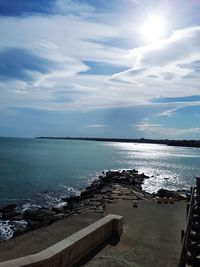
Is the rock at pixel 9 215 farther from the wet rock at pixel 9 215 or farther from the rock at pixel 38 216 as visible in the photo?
the rock at pixel 38 216

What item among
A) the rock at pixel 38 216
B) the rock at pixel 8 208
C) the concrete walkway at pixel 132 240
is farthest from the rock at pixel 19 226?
the concrete walkway at pixel 132 240

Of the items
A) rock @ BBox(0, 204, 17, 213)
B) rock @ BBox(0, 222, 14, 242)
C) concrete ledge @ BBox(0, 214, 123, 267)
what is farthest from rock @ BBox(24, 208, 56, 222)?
concrete ledge @ BBox(0, 214, 123, 267)

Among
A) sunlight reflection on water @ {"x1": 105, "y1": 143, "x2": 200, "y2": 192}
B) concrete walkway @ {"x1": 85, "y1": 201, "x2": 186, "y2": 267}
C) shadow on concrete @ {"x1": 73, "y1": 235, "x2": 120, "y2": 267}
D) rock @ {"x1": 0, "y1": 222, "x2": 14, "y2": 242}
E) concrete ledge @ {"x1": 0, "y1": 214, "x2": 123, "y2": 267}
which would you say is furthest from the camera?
sunlight reflection on water @ {"x1": 105, "y1": 143, "x2": 200, "y2": 192}

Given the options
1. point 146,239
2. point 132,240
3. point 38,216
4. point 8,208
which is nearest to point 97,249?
point 132,240

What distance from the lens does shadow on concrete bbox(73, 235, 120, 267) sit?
25.9 ft

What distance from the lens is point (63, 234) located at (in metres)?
11.6

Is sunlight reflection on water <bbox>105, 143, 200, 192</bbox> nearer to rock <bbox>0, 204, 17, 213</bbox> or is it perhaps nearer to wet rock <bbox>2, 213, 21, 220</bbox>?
wet rock <bbox>2, 213, 21, 220</bbox>

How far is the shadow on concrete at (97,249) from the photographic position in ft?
25.9

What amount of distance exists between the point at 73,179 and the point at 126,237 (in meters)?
38.6

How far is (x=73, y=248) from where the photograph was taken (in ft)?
25.4

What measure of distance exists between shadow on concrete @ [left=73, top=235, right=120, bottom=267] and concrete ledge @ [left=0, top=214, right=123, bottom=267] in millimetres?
82

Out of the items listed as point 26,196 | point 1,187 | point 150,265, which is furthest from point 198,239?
point 1,187

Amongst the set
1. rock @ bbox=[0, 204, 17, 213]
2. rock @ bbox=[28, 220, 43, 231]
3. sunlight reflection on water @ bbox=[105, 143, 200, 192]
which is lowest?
sunlight reflection on water @ bbox=[105, 143, 200, 192]

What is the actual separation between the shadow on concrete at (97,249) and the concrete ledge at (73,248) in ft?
0.27
